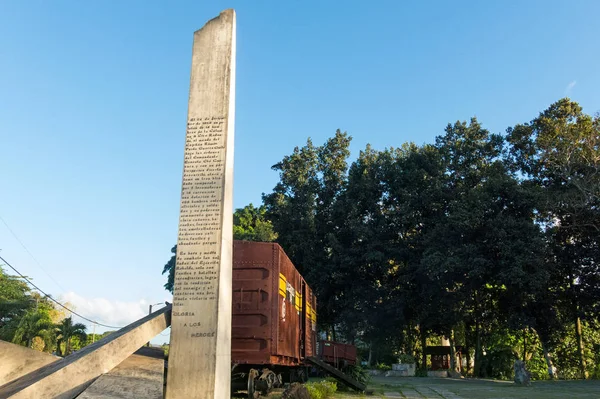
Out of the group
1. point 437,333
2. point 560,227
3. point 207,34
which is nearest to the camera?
point 207,34

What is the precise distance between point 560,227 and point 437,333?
32.4 ft

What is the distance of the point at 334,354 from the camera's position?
1841 cm

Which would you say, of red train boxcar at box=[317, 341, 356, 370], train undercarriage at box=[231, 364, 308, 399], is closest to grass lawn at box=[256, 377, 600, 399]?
train undercarriage at box=[231, 364, 308, 399]

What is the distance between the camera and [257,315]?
9531 millimetres

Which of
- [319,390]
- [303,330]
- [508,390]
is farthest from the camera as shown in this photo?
[508,390]

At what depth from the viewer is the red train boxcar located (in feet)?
58.9

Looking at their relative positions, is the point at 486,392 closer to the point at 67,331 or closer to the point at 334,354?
the point at 334,354

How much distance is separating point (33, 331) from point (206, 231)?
33876mm

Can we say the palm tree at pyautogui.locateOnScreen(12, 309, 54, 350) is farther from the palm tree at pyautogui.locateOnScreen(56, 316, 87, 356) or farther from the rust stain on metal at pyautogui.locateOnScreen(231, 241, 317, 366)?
the rust stain on metal at pyautogui.locateOnScreen(231, 241, 317, 366)

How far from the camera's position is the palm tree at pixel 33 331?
34.2 metres

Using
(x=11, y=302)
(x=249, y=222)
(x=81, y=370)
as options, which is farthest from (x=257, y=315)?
(x=11, y=302)

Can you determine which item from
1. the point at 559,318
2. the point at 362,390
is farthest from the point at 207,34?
the point at 559,318

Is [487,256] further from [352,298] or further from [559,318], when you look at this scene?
[352,298]

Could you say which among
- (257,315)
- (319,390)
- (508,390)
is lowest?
(508,390)
